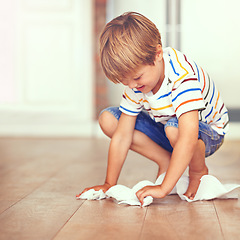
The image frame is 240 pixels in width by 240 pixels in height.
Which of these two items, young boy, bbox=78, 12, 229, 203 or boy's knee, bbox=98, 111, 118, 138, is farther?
boy's knee, bbox=98, 111, 118, 138

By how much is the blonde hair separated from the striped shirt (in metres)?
0.09

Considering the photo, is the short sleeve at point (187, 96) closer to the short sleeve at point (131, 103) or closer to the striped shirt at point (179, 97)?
→ the striped shirt at point (179, 97)

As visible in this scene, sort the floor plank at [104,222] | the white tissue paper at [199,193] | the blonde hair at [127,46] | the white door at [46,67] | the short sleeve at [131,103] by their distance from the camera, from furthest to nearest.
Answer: the white door at [46,67] < the short sleeve at [131,103] < the white tissue paper at [199,193] < the blonde hair at [127,46] < the floor plank at [104,222]

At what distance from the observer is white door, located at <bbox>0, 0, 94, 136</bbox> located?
10.8 feet

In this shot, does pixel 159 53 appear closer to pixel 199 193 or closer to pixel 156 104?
pixel 156 104

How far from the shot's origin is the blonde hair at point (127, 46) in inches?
47.4

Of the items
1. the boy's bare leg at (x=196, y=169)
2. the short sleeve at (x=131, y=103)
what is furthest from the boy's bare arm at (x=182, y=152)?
the short sleeve at (x=131, y=103)

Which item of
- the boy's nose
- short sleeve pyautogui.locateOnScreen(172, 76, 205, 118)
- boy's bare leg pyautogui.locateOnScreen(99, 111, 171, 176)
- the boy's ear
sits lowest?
boy's bare leg pyautogui.locateOnScreen(99, 111, 171, 176)

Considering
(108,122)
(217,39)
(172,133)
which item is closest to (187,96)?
(172,133)

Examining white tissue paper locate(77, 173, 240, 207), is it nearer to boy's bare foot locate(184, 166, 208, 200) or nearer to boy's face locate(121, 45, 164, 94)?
boy's bare foot locate(184, 166, 208, 200)

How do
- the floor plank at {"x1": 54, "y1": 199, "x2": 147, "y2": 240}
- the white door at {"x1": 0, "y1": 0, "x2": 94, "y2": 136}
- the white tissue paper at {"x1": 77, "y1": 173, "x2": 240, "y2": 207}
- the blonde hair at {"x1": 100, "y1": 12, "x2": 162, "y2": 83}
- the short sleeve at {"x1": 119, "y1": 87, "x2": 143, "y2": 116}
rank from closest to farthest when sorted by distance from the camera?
the floor plank at {"x1": 54, "y1": 199, "x2": 147, "y2": 240}, the blonde hair at {"x1": 100, "y1": 12, "x2": 162, "y2": 83}, the white tissue paper at {"x1": 77, "y1": 173, "x2": 240, "y2": 207}, the short sleeve at {"x1": 119, "y1": 87, "x2": 143, "y2": 116}, the white door at {"x1": 0, "y1": 0, "x2": 94, "y2": 136}

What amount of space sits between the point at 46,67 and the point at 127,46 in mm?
2220

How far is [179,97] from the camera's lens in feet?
4.17

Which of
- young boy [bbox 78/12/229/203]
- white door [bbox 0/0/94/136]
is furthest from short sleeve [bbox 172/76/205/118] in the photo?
white door [bbox 0/0/94/136]
